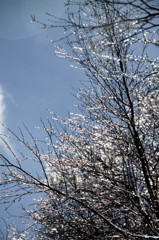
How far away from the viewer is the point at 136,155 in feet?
10.3

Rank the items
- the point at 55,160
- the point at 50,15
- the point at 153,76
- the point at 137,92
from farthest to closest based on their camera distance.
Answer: the point at 137,92 < the point at 55,160 < the point at 153,76 < the point at 50,15

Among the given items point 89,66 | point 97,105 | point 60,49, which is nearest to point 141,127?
point 97,105

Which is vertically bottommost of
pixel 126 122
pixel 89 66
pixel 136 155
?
pixel 136 155

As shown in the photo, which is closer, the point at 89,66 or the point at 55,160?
the point at 55,160

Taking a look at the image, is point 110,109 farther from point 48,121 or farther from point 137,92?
point 48,121

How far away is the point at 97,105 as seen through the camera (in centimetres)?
376

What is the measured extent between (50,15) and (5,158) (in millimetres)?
1728

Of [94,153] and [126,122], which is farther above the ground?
[126,122]

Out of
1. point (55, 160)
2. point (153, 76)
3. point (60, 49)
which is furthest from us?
point (60, 49)

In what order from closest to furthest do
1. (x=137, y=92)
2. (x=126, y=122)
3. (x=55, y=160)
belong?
1. (x=55, y=160)
2. (x=126, y=122)
3. (x=137, y=92)

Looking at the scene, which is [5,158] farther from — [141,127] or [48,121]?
[141,127]

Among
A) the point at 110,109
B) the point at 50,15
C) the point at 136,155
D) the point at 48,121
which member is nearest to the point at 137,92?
A: the point at 110,109

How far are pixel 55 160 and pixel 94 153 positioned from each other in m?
0.87

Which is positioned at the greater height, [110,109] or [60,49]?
[60,49]
